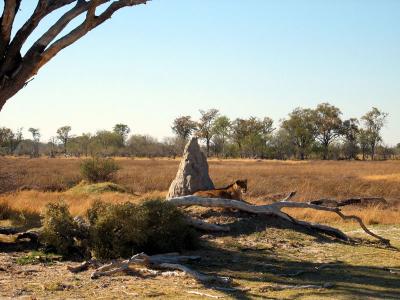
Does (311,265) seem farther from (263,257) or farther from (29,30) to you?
(29,30)

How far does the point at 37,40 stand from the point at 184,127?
277 ft

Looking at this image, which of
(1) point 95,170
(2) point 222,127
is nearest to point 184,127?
(2) point 222,127

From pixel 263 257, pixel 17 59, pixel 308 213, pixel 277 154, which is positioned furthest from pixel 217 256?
pixel 277 154

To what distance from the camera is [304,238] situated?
11523mm

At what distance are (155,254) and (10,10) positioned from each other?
469 cm

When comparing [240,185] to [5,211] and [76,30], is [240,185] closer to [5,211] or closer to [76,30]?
[76,30]

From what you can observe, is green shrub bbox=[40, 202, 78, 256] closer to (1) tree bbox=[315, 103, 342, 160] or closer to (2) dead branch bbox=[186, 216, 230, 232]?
(2) dead branch bbox=[186, 216, 230, 232]

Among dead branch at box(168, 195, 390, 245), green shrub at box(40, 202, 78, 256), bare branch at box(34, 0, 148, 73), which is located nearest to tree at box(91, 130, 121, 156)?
dead branch at box(168, 195, 390, 245)

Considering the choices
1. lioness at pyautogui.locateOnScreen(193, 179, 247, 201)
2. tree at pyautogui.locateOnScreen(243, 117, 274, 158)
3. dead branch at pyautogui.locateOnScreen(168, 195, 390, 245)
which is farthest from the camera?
tree at pyautogui.locateOnScreen(243, 117, 274, 158)

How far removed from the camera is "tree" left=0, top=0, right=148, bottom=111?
8.49 meters

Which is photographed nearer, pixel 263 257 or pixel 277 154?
pixel 263 257

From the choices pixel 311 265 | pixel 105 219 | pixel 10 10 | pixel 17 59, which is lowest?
pixel 311 265

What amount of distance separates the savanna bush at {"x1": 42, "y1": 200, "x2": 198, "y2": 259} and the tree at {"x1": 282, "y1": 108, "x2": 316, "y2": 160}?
76374 millimetres

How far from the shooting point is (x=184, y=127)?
93188 millimetres
